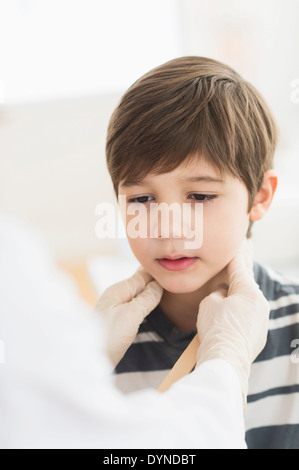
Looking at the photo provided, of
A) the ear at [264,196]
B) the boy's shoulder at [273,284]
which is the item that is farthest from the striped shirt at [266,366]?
the ear at [264,196]

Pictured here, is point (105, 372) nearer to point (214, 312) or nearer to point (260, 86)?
point (214, 312)

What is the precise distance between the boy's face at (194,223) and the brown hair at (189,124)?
16 mm

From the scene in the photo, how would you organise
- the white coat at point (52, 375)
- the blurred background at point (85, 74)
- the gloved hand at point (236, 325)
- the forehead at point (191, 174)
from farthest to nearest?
the blurred background at point (85, 74), the forehead at point (191, 174), the gloved hand at point (236, 325), the white coat at point (52, 375)

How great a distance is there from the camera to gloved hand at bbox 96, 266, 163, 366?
2.40 ft

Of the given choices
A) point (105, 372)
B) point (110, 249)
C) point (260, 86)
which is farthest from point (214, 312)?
point (110, 249)

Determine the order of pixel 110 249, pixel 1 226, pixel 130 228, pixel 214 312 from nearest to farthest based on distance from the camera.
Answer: pixel 1 226, pixel 214 312, pixel 130 228, pixel 110 249

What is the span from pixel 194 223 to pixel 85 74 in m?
1.88

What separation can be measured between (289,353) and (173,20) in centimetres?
194

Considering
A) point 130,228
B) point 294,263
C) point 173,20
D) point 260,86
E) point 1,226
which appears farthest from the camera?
point 173,20

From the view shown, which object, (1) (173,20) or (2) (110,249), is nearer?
(1) (173,20)

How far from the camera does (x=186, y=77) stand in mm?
738

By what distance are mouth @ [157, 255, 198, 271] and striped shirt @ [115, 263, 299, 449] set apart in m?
0.13

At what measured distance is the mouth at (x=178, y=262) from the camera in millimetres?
753

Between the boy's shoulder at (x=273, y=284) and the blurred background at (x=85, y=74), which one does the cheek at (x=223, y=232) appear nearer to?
the boy's shoulder at (x=273, y=284)
